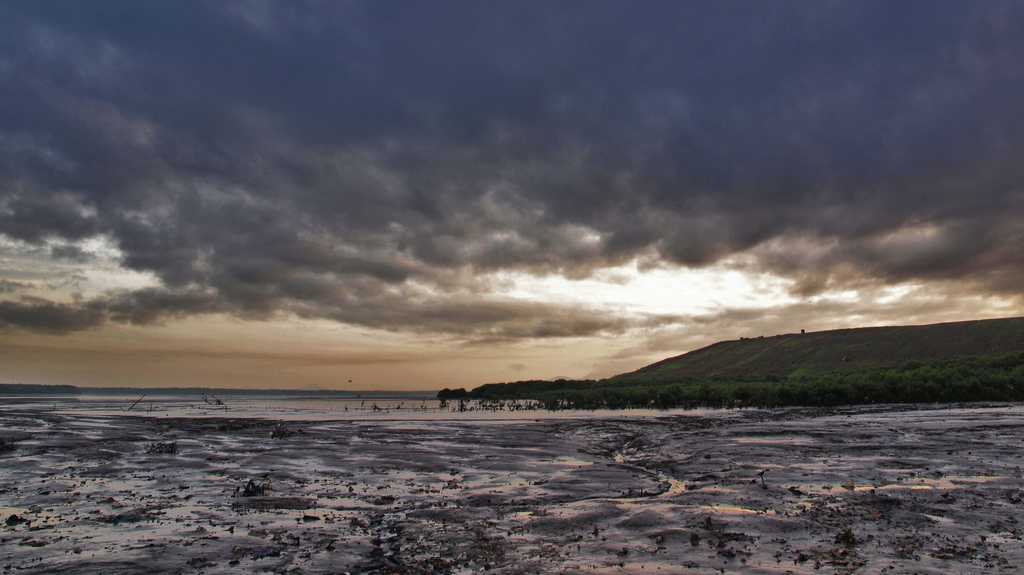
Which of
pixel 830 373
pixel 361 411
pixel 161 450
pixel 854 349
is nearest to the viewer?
pixel 161 450

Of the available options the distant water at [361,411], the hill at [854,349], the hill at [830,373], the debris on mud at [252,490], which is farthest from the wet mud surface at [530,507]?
the hill at [854,349]

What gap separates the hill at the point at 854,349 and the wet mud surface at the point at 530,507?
88076mm

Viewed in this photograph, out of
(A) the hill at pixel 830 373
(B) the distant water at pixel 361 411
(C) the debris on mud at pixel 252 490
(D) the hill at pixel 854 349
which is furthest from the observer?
(D) the hill at pixel 854 349

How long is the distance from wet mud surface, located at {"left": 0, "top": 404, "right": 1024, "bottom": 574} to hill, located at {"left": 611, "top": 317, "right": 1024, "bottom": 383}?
289 feet

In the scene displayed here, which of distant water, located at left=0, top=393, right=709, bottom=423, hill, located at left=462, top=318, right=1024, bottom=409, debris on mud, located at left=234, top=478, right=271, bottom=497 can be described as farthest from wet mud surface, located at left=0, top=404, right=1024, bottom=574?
hill, located at left=462, top=318, right=1024, bottom=409

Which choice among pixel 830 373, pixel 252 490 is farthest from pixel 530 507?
pixel 830 373

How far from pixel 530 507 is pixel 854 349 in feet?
424

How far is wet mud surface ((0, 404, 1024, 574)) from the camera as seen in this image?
9.55 meters

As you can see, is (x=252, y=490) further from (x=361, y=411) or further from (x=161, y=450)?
(x=361, y=411)

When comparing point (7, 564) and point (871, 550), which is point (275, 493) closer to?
point (7, 564)

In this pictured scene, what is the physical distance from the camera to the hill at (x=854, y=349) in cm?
10664

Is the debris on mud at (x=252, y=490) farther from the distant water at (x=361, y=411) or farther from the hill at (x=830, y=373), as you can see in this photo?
the hill at (x=830, y=373)

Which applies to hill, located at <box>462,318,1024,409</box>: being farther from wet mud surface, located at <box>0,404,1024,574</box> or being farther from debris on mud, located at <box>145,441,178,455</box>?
debris on mud, located at <box>145,441,178,455</box>

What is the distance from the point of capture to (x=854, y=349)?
123125mm
